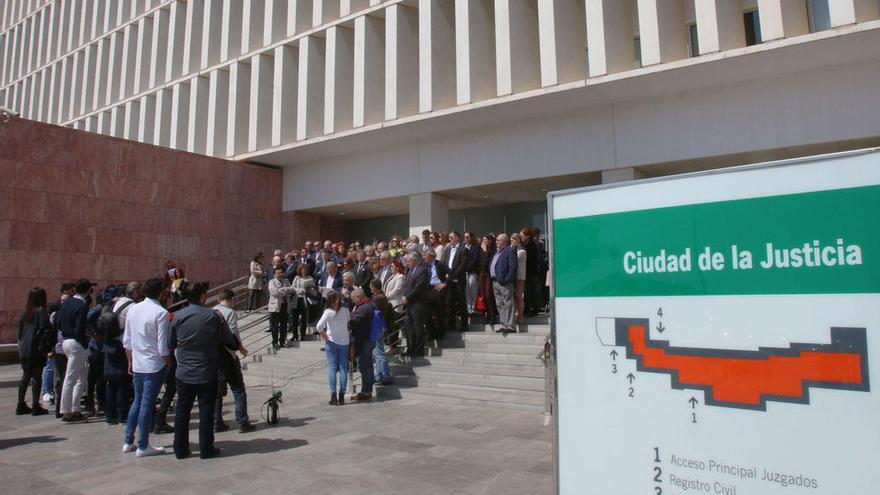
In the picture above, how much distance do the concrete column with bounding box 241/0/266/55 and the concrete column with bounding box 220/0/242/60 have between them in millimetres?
748

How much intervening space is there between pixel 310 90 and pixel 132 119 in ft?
37.5

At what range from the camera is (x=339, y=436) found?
22.4ft

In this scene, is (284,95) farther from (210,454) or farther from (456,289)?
(210,454)

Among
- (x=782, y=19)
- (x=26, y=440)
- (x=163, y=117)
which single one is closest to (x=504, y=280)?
(x=26, y=440)

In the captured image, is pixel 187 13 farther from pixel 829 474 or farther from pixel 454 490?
pixel 829 474

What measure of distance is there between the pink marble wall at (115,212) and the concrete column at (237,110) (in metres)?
1.09

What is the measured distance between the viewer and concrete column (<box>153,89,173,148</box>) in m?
24.2

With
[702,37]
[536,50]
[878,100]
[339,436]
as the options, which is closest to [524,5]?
[536,50]

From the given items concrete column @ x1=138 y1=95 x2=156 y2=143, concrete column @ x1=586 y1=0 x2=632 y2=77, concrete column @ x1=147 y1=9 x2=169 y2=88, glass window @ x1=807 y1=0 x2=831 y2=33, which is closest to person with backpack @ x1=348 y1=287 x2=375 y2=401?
concrete column @ x1=586 y1=0 x2=632 y2=77

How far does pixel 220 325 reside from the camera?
633 cm

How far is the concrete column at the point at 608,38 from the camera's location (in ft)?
45.3

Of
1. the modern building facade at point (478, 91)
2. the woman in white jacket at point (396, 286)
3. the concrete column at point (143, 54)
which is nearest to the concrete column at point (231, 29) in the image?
the modern building facade at point (478, 91)

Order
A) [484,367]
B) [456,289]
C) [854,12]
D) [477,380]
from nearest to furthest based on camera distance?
[477,380], [484,367], [854,12], [456,289]

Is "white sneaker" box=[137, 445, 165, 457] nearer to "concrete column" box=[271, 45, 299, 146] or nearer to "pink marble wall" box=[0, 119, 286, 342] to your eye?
"pink marble wall" box=[0, 119, 286, 342]
